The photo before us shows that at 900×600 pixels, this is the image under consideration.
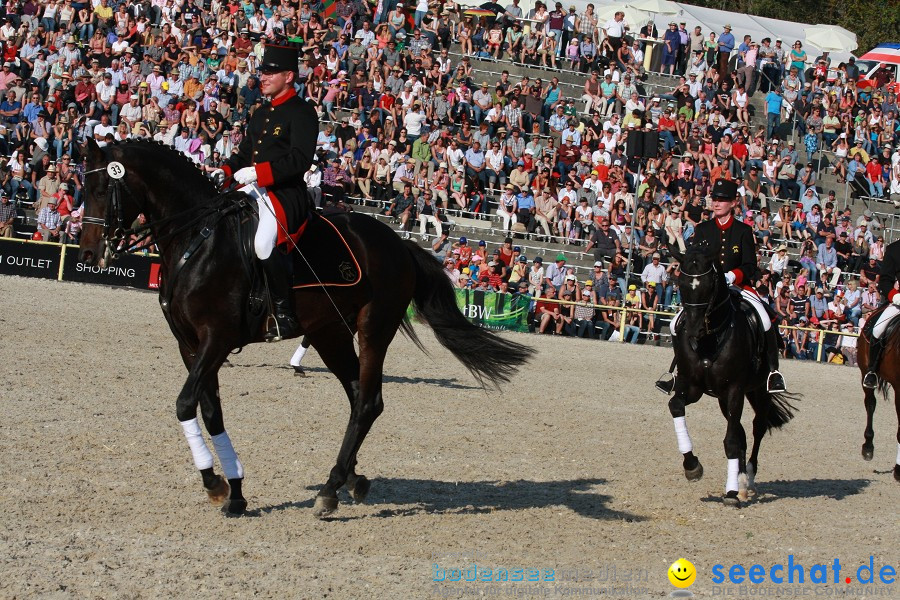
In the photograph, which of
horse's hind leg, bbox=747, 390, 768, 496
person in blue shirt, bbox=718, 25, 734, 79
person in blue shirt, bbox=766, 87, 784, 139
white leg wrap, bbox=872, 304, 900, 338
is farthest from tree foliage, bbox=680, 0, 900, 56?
horse's hind leg, bbox=747, 390, 768, 496

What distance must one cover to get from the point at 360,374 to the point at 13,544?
301 cm

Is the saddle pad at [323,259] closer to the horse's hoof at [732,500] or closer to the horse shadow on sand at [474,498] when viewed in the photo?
the horse shadow on sand at [474,498]

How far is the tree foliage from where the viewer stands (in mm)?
59094

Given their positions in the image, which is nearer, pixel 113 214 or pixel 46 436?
pixel 113 214

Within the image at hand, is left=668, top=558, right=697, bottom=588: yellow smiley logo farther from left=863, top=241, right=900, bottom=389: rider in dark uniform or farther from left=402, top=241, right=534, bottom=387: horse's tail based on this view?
left=863, top=241, right=900, bottom=389: rider in dark uniform

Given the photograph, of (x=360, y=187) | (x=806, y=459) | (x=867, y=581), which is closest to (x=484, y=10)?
(x=360, y=187)

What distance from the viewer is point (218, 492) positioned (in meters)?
8.00

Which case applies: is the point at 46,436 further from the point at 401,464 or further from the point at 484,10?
the point at 484,10

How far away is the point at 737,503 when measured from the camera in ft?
32.1

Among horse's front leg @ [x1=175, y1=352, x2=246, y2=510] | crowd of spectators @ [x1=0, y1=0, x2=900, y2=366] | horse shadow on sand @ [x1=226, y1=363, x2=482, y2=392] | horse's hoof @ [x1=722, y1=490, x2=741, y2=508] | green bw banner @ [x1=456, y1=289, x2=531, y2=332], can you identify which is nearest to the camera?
horse's front leg @ [x1=175, y1=352, x2=246, y2=510]

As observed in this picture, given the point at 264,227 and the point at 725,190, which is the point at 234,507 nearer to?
the point at 264,227

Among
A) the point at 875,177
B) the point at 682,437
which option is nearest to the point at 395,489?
the point at 682,437

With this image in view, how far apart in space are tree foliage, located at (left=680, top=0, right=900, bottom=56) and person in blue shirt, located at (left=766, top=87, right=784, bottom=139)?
2514cm

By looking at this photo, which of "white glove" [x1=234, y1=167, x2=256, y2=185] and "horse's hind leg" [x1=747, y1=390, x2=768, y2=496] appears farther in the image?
"horse's hind leg" [x1=747, y1=390, x2=768, y2=496]
